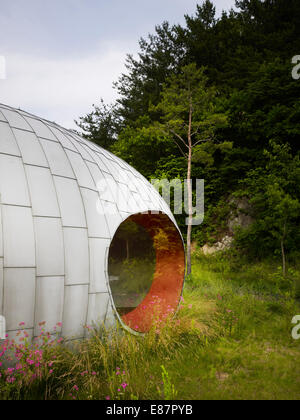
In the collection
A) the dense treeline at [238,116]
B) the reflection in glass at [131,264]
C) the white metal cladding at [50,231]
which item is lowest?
the reflection in glass at [131,264]

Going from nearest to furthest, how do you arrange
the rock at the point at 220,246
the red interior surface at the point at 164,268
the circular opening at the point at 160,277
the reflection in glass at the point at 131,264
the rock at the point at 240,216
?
the circular opening at the point at 160,277 < the red interior surface at the point at 164,268 < the reflection in glass at the point at 131,264 < the rock at the point at 240,216 < the rock at the point at 220,246

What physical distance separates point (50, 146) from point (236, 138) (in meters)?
12.1

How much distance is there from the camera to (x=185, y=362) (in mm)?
3887

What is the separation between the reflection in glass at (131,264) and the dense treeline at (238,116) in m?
2.48

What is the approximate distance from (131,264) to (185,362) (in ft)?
30.1

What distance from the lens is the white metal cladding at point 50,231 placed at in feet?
9.35

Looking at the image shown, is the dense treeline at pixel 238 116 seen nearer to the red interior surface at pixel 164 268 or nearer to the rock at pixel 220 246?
the rock at pixel 220 246

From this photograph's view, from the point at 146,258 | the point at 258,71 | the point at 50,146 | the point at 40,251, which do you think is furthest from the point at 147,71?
the point at 40,251

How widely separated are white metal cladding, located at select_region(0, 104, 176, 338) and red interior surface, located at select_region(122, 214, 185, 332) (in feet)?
4.28

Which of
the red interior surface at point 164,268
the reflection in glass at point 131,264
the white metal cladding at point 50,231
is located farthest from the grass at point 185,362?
the reflection in glass at point 131,264

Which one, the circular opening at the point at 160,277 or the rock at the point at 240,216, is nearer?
the circular opening at the point at 160,277

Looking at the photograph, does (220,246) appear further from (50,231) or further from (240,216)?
(50,231)

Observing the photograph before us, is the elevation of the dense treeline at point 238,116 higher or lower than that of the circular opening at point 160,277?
higher

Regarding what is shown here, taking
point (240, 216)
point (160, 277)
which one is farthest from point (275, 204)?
point (160, 277)
